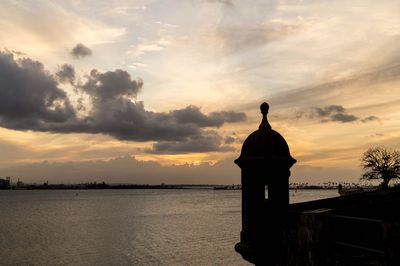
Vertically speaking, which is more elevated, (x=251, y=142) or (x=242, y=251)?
(x=251, y=142)

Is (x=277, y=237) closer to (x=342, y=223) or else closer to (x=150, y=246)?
(x=342, y=223)

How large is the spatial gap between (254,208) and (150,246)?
41841mm

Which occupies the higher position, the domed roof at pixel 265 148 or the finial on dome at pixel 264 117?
the finial on dome at pixel 264 117

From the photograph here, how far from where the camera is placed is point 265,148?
9.98 meters

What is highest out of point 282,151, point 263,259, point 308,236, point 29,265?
point 282,151

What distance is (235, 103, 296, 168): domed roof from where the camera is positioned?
9.92m

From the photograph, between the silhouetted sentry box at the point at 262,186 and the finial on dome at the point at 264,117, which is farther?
the finial on dome at the point at 264,117

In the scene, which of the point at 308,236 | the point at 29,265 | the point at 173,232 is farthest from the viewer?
the point at 173,232

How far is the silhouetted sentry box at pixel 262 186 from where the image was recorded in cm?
971

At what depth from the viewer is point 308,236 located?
306 inches

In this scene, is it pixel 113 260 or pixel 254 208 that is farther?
pixel 113 260

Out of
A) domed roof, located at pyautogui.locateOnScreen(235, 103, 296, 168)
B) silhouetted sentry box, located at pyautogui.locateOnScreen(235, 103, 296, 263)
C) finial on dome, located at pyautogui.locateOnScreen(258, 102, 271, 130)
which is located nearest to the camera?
silhouetted sentry box, located at pyautogui.locateOnScreen(235, 103, 296, 263)

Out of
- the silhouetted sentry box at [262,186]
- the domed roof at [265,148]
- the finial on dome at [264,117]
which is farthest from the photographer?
the finial on dome at [264,117]

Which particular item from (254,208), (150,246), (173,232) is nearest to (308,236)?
(254,208)
